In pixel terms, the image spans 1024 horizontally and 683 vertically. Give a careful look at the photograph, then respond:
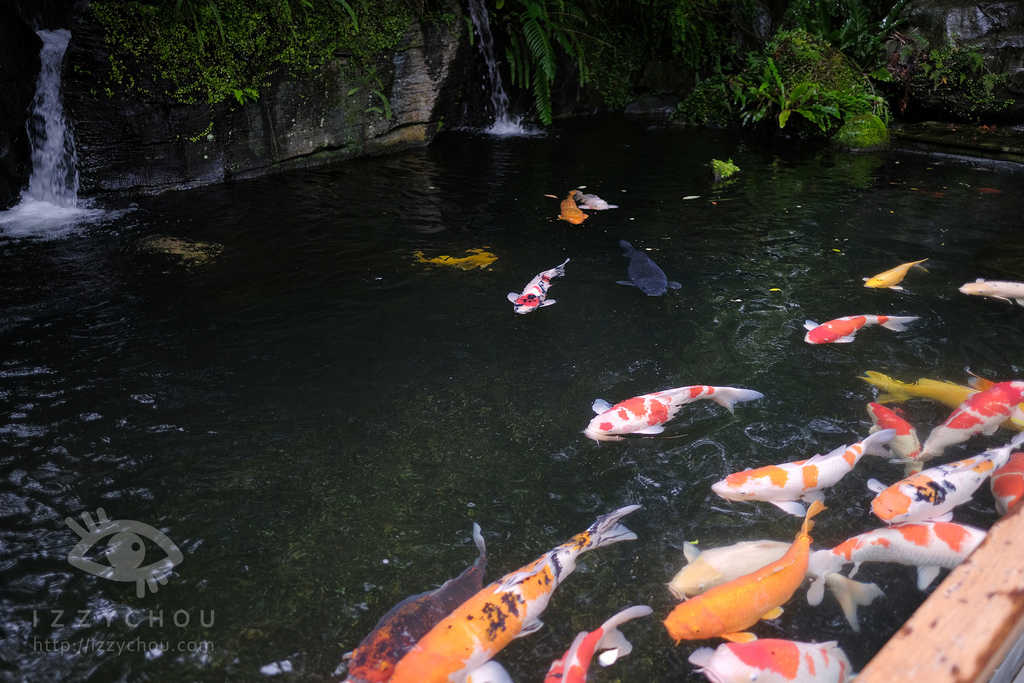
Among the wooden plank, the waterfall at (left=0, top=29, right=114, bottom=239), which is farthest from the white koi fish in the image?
Answer: the waterfall at (left=0, top=29, right=114, bottom=239)

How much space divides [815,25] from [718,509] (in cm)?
1226

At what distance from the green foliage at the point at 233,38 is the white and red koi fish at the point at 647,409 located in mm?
6913

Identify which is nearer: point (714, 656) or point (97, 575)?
point (714, 656)

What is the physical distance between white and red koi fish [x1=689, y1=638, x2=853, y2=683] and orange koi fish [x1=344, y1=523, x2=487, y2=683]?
931 mm

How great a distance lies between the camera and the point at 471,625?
7.14 ft

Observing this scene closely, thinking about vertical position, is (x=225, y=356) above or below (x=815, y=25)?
below

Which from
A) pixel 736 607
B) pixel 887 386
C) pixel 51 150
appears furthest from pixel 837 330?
pixel 51 150

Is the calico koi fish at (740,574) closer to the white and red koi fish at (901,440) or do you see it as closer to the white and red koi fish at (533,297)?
the white and red koi fish at (901,440)

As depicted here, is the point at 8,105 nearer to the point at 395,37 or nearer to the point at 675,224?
the point at 395,37

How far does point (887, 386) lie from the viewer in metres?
3.72

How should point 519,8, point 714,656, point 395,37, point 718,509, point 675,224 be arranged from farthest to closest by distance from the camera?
point 519,8
point 395,37
point 675,224
point 718,509
point 714,656

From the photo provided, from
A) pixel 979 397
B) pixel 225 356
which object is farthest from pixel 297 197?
pixel 979 397

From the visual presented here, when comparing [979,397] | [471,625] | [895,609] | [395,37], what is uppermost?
[395,37]

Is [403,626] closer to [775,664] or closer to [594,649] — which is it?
[594,649]
